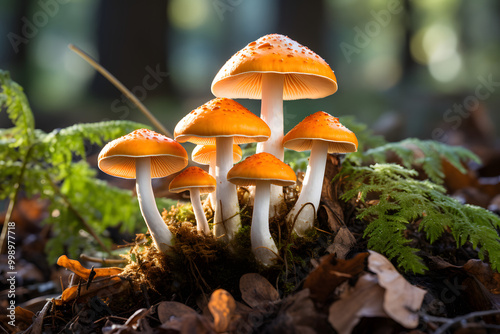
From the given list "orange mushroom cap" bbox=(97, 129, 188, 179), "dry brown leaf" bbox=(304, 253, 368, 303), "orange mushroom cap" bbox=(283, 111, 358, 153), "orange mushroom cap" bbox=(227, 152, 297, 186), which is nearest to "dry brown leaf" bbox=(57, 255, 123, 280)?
"orange mushroom cap" bbox=(97, 129, 188, 179)

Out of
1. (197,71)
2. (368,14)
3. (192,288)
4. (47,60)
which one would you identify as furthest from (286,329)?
(197,71)

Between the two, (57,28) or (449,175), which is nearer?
(449,175)

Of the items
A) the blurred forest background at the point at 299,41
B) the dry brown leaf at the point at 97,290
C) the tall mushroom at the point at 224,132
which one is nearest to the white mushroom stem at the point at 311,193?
the tall mushroom at the point at 224,132

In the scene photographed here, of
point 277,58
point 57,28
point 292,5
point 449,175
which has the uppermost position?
point 57,28

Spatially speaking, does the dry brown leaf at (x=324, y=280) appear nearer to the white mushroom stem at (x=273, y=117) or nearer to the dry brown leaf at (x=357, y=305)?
the dry brown leaf at (x=357, y=305)

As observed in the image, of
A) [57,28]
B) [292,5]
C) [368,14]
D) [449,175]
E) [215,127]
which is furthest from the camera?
[57,28]

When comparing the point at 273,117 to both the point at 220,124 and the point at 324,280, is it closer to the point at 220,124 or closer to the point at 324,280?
the point at 220,124

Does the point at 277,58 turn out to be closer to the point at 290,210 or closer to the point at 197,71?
the point at 290,210
